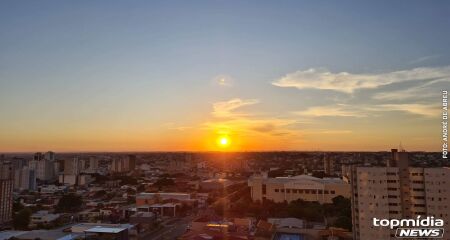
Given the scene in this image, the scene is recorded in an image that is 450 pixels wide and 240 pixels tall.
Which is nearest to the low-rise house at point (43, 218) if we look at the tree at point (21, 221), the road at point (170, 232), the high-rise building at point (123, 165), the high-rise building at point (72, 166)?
the tree at point (21, 221)

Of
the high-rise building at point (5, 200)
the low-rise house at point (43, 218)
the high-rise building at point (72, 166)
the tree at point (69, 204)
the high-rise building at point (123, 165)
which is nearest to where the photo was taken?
the low-rise house at point (43, 218)

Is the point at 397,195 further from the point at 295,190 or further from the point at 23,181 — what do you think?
the point at 23,181

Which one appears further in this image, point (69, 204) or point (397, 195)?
point (69, 204)

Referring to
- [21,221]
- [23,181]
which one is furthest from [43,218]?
[23,181]

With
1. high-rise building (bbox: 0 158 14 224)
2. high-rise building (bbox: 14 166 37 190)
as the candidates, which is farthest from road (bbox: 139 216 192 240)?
high-rise building (bbox: 14 166 37 190)

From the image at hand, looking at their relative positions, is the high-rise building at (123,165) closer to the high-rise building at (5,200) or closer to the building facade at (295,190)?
the high-rise building at (5,200)

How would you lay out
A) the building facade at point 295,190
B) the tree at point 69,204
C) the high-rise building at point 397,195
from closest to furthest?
the high-rise building at point 397,195, the tree at point 69,204, the building facade at point 295,190

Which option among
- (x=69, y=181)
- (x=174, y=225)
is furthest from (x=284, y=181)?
(x=69, y=181)

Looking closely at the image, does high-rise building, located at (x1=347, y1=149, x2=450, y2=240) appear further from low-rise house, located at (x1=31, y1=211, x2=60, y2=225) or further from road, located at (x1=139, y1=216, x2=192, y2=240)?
low-rise house, located at (x1=31, y1=211, x2=60, y2=225)
